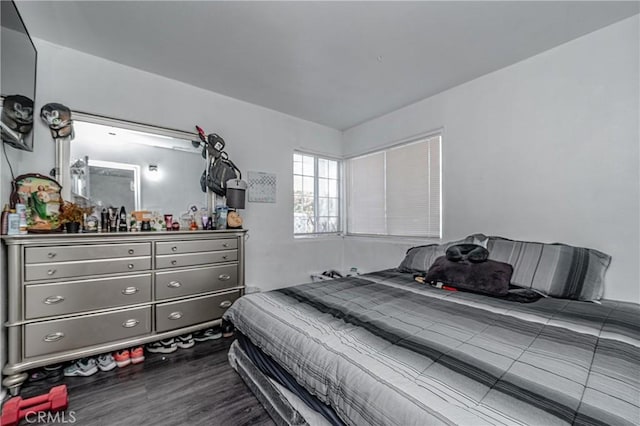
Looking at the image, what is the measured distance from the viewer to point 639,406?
2.37 feet

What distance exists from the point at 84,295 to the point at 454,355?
241 centimetres

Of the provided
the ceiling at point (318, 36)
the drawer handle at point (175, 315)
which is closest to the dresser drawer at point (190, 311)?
the drawer handle at point (175, 315)

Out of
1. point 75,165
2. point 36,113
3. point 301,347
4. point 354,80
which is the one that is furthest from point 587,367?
point 36,113

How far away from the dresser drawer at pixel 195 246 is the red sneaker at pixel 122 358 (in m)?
0.80

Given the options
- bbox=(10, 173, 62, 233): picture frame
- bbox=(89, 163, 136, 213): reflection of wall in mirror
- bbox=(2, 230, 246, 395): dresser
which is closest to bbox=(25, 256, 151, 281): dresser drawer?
bbox=(2, 230, 246, 395): dresser

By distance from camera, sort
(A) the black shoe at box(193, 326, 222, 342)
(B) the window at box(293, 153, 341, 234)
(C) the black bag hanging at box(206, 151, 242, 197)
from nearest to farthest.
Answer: (A) the black shoe at box(193, 326, 222, 342) < (C) the black bag hanging at box(206, 151, 242, 197) < (B) the window at box(293, 153, 341, 234)

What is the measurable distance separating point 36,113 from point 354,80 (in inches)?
106

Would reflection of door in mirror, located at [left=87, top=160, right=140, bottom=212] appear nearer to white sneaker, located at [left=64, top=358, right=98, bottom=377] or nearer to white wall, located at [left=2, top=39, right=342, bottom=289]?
white wall, located at [left=2, top=39, right=342, bottom=289]

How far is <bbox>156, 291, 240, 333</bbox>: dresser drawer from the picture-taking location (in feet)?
7.32

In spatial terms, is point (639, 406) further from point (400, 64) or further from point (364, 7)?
point (400, 64)

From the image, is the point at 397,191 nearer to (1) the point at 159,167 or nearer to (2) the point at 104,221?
(1) the point at 159,167

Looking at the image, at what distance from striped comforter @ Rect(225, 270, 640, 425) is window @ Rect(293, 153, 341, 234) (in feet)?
6.84

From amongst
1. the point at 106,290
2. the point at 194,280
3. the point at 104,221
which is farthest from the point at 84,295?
the point at 194,280

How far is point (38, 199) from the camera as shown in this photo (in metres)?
1.96
